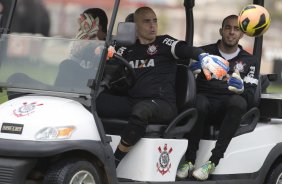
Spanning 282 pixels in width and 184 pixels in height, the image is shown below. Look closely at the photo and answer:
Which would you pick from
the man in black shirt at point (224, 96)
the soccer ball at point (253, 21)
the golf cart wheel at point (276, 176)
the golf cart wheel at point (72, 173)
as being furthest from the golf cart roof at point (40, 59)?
the golf cart wheel at point (276, 176)

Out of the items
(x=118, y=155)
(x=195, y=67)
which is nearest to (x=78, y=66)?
(x=118, y=155)

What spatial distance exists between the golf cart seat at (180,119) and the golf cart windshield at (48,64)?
0.59 metres

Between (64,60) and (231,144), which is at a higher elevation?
(64,60)

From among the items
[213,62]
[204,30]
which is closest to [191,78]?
[213,62]

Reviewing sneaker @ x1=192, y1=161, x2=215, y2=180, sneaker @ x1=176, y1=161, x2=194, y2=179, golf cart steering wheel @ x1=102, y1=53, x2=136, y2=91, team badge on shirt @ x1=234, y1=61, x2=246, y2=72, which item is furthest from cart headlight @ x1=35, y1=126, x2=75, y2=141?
team badge on shirt @ x1=234, y1=61, x2=246, y2=72

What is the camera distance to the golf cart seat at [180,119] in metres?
7.22

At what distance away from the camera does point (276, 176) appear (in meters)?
8.18

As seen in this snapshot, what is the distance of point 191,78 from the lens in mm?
7625

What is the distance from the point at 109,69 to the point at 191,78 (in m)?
0.82

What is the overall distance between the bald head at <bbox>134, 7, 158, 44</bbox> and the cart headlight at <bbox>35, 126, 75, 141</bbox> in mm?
1319

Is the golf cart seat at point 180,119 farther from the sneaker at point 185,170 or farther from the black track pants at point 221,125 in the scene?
the sneaker at point 185,170

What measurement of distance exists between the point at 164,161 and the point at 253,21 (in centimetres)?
131

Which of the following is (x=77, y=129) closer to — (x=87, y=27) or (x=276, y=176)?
(x=87, y=27)

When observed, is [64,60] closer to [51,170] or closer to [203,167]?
[51,170]
